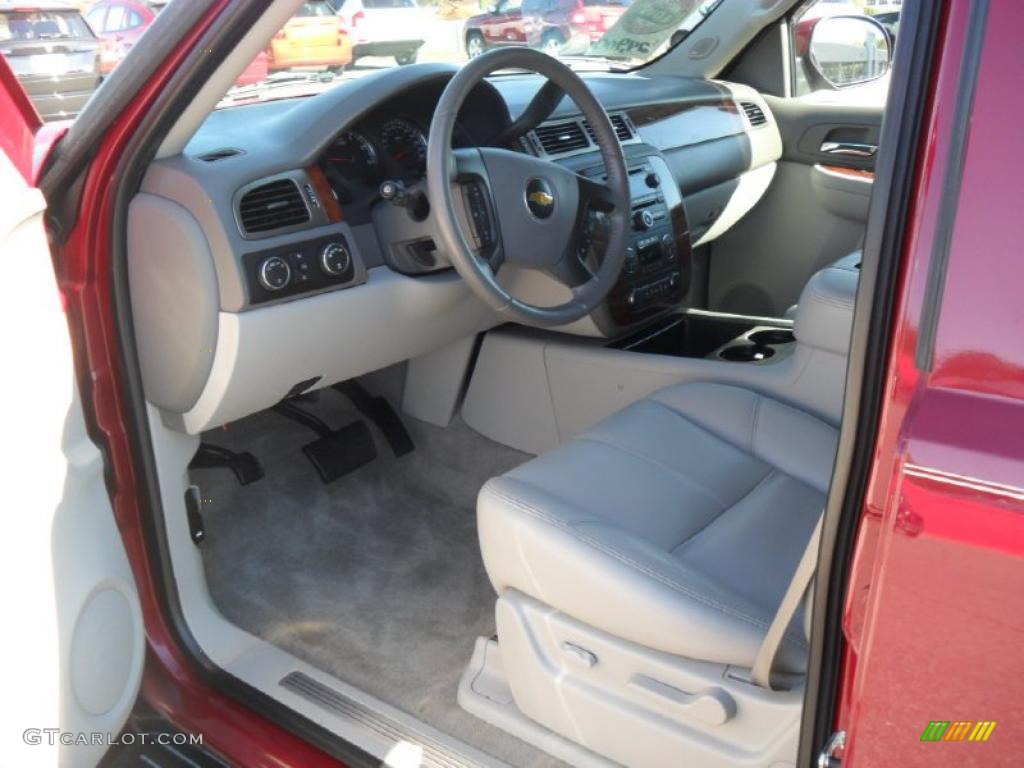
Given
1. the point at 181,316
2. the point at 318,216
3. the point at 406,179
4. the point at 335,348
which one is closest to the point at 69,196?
the point at 181,316

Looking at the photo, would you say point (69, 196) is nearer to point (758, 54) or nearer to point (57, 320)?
point (57, 320)

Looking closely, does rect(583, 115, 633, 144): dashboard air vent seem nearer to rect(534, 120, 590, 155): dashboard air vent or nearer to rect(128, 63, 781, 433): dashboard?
rect(128, 63, 781, 433): dashboard

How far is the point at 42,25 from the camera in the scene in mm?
3848

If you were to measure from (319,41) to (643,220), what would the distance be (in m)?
1.63

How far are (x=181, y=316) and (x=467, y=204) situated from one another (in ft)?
1.87

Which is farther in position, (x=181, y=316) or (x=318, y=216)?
(x=318, y=216)

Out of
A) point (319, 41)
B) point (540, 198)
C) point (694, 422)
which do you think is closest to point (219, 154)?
point (540, 198)

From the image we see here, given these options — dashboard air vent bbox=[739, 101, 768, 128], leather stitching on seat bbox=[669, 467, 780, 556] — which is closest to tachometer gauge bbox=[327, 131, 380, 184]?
leather stitching on seat bbox=[669, 467, 780, 556]

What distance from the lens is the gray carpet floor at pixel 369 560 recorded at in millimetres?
Answer: 2137

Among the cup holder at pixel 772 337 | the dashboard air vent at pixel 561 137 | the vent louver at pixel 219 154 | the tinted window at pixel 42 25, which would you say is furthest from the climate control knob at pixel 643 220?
the tinted window at pixel 42 25

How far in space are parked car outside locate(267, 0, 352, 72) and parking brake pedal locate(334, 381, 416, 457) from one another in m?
0.89

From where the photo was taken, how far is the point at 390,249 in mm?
2180

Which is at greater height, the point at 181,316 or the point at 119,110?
the point at 119,110

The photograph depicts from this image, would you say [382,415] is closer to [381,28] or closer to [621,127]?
[621,127]
